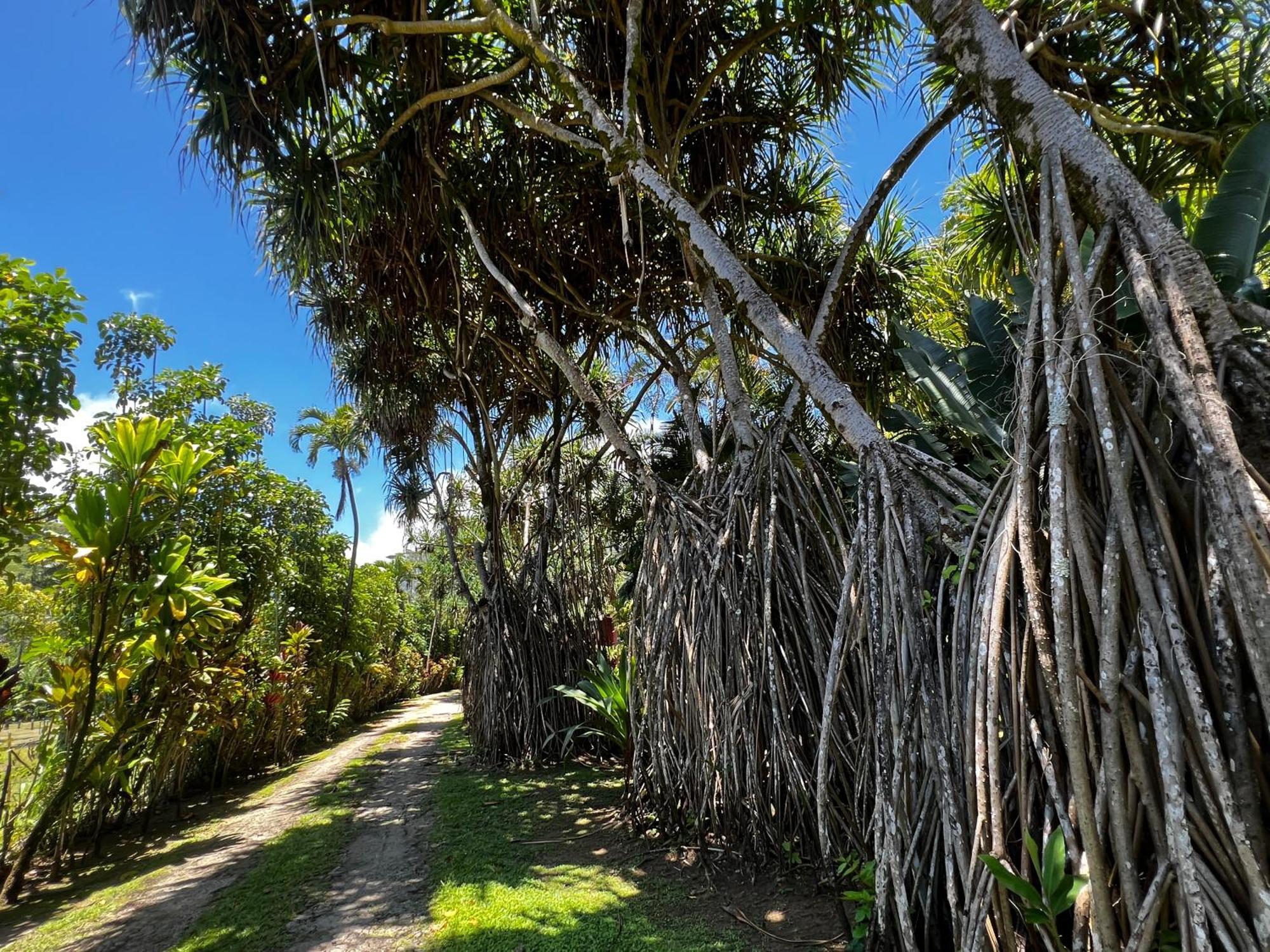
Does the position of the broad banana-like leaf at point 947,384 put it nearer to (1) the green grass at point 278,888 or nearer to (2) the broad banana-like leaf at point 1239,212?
(2) the broad banana-like leaf at point 1239,212

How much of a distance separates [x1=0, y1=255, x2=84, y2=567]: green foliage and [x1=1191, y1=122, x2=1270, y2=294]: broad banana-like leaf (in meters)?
5.71

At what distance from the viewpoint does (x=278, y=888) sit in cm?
321

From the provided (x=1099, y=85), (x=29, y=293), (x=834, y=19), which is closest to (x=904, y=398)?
(x=1099, y=85)

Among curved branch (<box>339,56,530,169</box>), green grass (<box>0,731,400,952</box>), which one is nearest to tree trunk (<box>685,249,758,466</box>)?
curved branch (<box>339,56,530,169</box>)

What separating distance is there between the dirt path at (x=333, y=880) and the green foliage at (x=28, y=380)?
201cm

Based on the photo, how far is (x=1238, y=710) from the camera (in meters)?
1.30

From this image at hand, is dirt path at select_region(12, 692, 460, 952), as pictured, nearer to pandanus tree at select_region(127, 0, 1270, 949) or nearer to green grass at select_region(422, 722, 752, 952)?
green grass at select_region(422, 722, 752, 952)

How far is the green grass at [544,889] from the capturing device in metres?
2.50

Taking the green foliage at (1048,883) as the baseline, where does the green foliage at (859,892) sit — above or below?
below

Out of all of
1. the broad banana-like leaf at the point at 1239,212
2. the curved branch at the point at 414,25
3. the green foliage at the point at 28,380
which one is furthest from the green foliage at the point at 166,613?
the broad banana-like leaf at the point at 1239,212

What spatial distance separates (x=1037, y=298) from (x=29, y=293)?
4.80 m

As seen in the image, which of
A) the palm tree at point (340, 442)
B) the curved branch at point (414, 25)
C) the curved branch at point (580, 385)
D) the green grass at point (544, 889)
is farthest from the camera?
the palm tree at point (340, 442)

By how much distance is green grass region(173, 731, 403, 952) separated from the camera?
8.73 ft

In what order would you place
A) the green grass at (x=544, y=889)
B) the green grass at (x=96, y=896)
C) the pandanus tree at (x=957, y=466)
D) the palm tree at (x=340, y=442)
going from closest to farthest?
the pandanus tree at (x=957, y=466) → the green grass at (x=544, y=889) → the green grass at (x=96, y=896) → the palm tree at (x=340, y=442)
